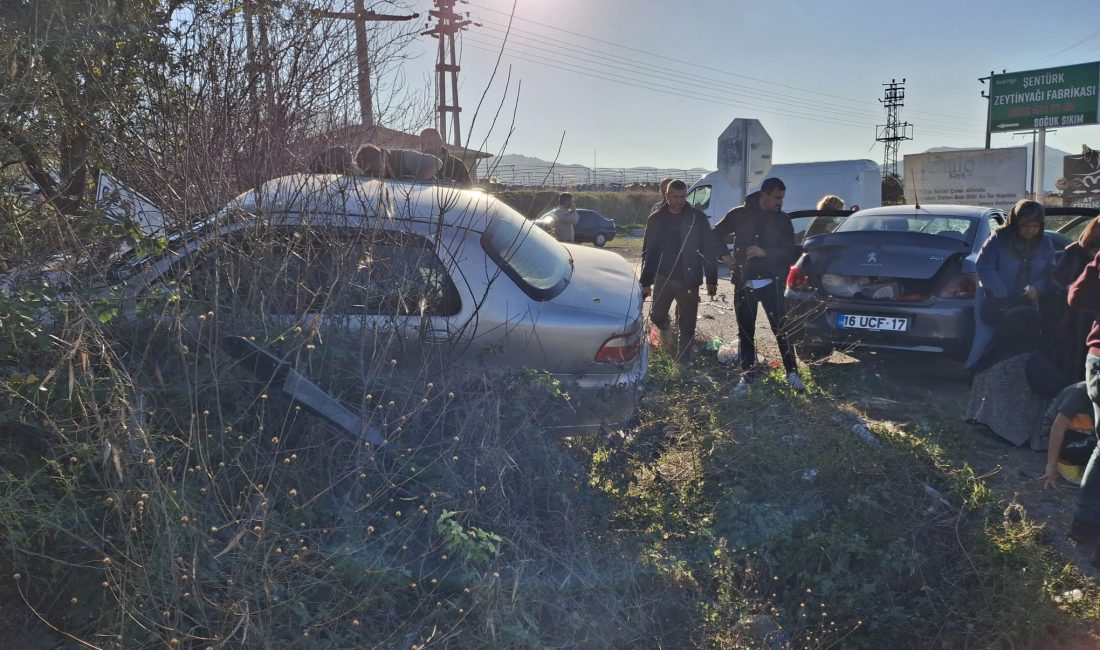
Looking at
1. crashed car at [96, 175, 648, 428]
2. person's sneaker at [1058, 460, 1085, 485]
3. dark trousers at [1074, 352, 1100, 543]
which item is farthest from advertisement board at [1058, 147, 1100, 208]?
crashed car at [96, 175, 648, 428]

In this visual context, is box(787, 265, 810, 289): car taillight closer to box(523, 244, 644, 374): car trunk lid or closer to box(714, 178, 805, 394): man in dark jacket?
box(714, 178, 805, 394): man in dark jacket

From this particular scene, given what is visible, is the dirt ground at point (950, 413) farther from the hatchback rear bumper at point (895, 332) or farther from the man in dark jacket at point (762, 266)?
the man in dark jacket at point (762, 266)

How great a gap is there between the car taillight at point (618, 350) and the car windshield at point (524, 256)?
417 millimetres

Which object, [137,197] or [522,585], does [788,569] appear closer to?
[522,585]

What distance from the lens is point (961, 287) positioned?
6.35m

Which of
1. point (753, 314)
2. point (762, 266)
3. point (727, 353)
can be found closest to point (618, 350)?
point (753, 314)

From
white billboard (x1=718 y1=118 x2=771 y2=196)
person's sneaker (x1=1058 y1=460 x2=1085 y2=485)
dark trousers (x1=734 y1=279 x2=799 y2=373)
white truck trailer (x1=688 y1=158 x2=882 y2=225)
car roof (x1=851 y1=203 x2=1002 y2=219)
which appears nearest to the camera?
person's sneaker (x1=1058 y1=460 x2=1085 y2=485)

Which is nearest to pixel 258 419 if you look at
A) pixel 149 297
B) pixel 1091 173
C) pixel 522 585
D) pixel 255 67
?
pixel 149 297

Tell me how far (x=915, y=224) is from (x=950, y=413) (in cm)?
264

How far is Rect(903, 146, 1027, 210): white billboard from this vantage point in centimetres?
2374

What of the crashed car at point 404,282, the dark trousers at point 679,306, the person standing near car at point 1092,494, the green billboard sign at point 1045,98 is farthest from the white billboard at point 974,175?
the crashed car at point 404,282

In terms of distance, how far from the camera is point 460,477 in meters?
3.16

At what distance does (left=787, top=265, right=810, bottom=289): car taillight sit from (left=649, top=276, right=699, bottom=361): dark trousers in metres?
0.97

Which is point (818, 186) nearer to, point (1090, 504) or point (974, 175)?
point (974, 175)
